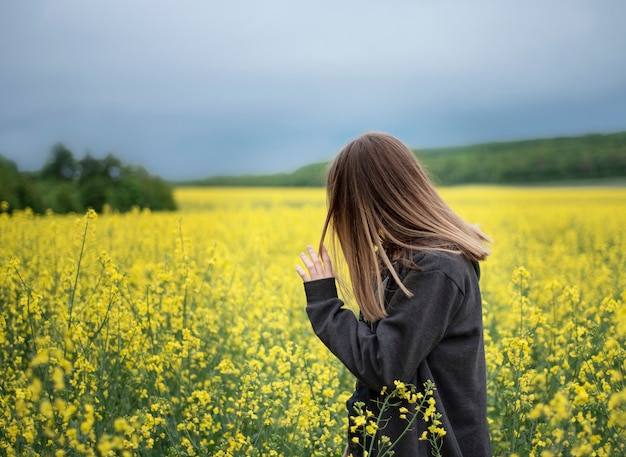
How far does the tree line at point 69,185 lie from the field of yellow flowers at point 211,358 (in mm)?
3122

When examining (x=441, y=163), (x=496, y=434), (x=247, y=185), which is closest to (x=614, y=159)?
(x=441, y=163)

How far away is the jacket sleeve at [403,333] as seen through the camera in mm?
2076

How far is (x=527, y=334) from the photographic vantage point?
2.74m

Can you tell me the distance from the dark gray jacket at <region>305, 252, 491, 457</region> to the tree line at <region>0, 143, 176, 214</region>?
384 inches

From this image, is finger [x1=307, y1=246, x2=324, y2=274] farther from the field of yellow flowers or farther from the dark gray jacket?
the field of yellow flowers

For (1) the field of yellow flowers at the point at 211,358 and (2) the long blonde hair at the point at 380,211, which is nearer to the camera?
(2) the long blonde hair at the point at 380,211

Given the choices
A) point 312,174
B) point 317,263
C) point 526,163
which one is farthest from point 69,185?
point 526,163

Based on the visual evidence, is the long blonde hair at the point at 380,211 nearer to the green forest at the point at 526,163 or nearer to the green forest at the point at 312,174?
the green forest at the point at 312,174

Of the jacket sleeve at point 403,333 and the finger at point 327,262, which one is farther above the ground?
the finger at point 327,262

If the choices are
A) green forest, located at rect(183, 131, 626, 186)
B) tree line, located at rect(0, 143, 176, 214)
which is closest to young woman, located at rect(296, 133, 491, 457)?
tree line, located at rect(0, 143, 176, 214)

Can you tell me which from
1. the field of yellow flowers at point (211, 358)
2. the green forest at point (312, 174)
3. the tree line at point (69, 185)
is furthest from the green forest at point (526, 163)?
the field of yellow flowers at point (211, 358)

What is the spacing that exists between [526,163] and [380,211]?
130ft

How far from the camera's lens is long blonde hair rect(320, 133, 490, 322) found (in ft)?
7.44

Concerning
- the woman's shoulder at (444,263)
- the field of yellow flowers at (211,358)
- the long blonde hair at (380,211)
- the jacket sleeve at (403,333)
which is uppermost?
the long blonde hair at (380,211)
